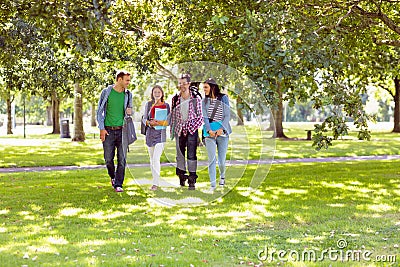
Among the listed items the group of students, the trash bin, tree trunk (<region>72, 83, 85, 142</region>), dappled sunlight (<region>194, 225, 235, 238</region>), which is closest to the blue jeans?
the group of students

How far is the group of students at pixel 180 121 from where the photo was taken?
953 cm

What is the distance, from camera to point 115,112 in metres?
9.73

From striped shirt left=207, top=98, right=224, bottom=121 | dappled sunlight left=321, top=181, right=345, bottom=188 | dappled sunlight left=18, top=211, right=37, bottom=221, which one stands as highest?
striped shirt left=207, top=98, right=224, bottom=121

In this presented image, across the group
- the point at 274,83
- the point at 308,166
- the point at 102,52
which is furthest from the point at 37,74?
the point at 274,83

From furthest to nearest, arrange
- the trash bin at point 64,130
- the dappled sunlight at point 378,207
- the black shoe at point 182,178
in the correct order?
the trash bin at point 64,130, the black shoe at point 182,178, the dappled sunlight at point 378,207

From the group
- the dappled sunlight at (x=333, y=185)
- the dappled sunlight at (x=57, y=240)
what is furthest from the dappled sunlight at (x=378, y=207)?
the dappled sunlight at (x=57, y=240)

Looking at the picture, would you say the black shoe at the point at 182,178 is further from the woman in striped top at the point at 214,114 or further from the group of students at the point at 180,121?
the woman in striped top at the point at 214,114

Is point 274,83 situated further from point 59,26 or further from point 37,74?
point 37,74

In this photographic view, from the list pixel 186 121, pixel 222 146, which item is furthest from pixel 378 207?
pixel 186 121

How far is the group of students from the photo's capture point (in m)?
9.53

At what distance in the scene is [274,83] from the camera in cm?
860

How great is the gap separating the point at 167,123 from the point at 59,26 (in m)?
→ 2.68

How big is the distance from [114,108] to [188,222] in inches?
123

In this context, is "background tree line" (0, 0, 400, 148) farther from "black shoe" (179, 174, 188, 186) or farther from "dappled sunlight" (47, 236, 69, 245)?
"dappled sunlight" (47, 236, 69, 245)
